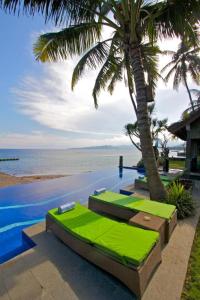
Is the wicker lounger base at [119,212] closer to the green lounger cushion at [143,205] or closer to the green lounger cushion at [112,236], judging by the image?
the green lounger cushion at [143,205]

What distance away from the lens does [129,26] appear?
16.0ft

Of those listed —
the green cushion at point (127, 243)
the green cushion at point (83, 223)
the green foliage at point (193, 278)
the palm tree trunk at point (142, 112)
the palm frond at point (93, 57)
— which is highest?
the palm frond at point (93, 57)

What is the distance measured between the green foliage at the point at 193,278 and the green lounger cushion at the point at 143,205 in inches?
30.1

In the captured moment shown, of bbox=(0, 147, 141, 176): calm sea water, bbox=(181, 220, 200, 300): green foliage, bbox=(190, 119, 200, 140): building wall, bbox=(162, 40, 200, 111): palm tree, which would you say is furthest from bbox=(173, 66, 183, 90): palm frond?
bbox=(181, 220, 200, 300): green foliage

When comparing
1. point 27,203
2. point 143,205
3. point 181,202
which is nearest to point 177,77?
point 181,202

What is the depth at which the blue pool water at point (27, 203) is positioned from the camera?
14.5ft

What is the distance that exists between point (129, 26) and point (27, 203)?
7479 millimetres

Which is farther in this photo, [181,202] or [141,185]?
[141,185]

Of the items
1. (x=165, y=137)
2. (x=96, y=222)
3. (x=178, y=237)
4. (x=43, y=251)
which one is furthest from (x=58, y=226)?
(x=165, y=137)

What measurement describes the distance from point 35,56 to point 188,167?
9895 mm

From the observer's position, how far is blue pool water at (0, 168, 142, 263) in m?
4.41

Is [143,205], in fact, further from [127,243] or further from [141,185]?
[141,185]

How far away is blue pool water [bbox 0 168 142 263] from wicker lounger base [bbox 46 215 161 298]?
1273 mm

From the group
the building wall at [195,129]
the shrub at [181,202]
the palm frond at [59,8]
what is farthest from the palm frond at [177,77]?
the shrub at [181,202]
